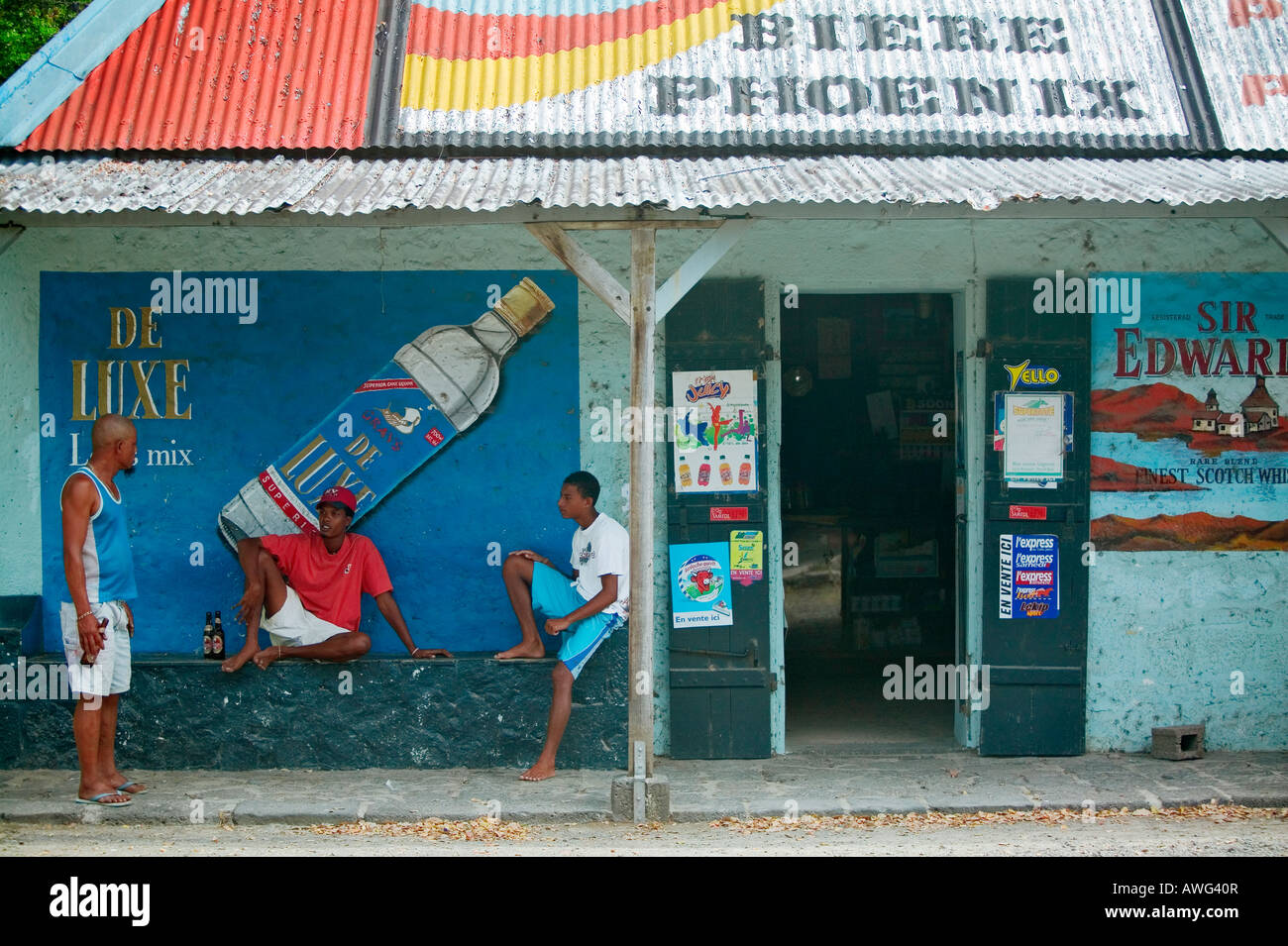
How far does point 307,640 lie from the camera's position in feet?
24.0

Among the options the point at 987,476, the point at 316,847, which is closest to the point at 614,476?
the point at 987,476

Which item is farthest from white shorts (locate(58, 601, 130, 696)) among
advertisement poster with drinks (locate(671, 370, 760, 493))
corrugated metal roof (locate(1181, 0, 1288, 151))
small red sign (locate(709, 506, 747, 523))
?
corrugated metal roof (locate(1181, 0, 1288, 151))

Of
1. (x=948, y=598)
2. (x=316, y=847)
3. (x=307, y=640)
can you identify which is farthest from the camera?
(x=948, y=598)

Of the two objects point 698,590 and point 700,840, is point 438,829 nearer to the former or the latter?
point 700,840

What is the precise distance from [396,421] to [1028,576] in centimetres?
392

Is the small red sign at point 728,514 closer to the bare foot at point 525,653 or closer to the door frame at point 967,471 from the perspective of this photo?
the door frame at point 967,471

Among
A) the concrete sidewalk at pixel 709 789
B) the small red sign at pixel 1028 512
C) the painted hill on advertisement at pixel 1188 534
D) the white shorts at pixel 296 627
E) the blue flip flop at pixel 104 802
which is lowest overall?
the concrete sidewalk at pixel 709 789

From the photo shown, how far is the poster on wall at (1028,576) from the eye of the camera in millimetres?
7609

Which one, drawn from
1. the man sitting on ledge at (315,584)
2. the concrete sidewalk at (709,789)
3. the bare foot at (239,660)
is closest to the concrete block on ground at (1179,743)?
the concrete sidewalk at (709,789)

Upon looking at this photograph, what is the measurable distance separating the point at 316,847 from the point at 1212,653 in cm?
537

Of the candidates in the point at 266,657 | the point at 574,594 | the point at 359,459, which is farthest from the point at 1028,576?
the point at 266,657

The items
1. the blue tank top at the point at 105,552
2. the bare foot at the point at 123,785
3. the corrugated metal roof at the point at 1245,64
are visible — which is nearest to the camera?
the blue tank top at the point at 105,552

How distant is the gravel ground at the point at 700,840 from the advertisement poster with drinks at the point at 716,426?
2.10 metres

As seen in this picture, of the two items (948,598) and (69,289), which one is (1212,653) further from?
(69,289)
